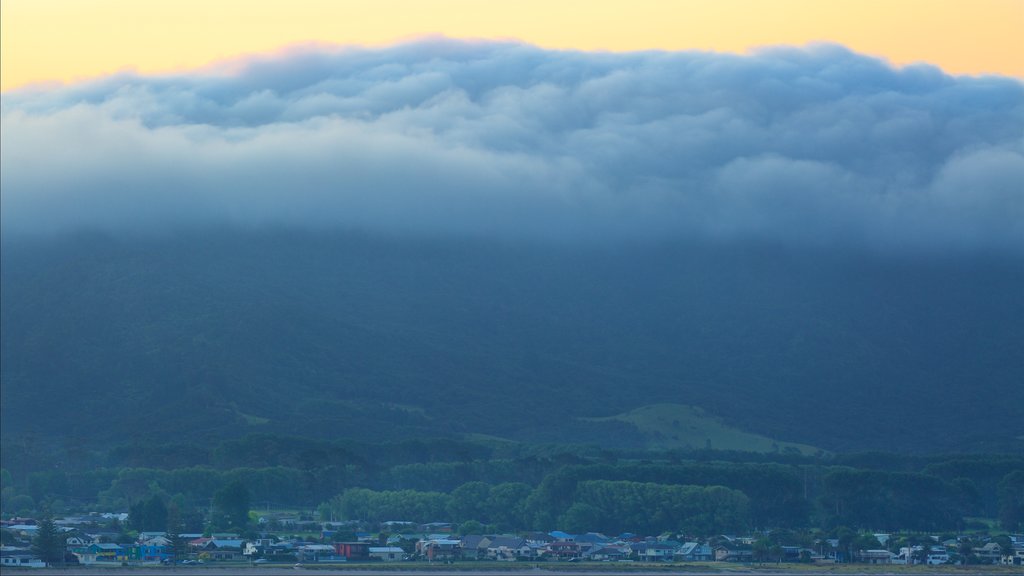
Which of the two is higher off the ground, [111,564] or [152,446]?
[152,446]

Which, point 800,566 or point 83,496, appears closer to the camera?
point 800,566

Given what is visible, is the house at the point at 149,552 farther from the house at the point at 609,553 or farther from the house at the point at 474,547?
the house at the point at 609,553

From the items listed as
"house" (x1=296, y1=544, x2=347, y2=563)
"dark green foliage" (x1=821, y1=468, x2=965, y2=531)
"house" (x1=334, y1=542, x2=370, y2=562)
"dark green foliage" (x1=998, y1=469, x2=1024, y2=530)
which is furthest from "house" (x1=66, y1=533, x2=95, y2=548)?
"dark green foliage" (x1=998, y1=469, x2=1024, y2=530)

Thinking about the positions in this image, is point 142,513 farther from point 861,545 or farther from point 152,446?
point 152,446

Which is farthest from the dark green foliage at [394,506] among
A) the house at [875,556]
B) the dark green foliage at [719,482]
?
the house at [875,556]

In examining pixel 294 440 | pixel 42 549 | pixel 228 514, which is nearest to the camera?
pixel 42 549

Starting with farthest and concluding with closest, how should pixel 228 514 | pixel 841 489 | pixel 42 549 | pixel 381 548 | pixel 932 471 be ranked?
1. pixel 932 471
2. pixel 841 489
3. pixel 228 514
4. pixel 381 548
5. pixel 42 549

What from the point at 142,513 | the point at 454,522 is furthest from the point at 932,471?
the point at 142,513
